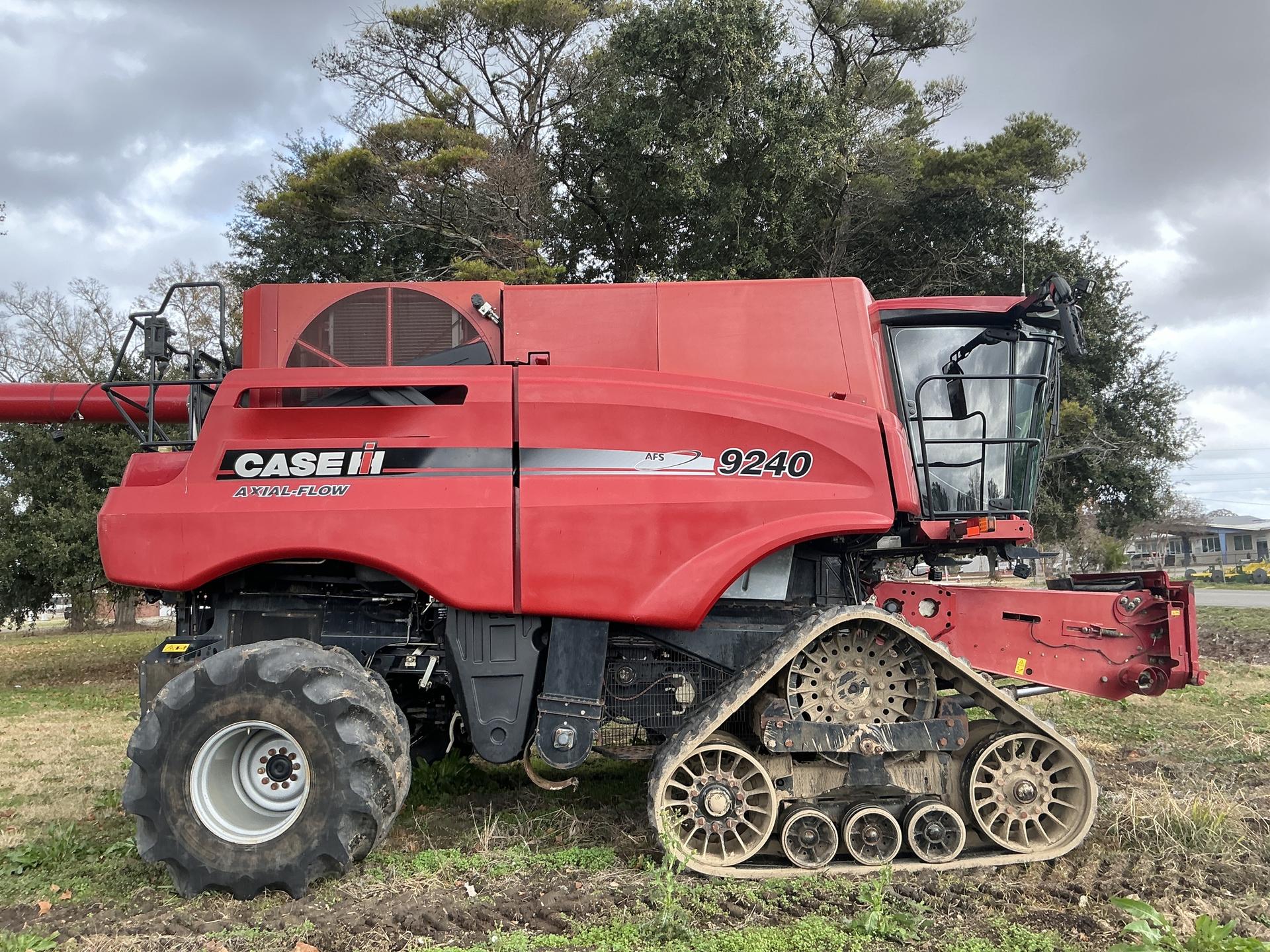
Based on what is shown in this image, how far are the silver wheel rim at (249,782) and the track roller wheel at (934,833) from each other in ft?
9.95

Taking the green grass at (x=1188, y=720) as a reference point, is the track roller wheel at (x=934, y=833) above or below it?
above

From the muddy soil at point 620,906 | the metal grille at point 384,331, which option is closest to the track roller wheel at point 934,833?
the muddy soil at point 620,906

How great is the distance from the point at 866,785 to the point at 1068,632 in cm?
180

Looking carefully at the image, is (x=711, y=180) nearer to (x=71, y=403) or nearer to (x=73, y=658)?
(x=71, y=403)

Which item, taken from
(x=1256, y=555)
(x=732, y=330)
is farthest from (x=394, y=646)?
(x=1256, y=555)

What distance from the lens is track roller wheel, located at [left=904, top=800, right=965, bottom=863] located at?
4543 mm

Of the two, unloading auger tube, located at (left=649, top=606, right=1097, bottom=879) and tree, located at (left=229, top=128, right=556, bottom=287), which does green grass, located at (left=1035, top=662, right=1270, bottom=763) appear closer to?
unloading auger tube, located at (left=649, top=606, right=1097, bottom=879)

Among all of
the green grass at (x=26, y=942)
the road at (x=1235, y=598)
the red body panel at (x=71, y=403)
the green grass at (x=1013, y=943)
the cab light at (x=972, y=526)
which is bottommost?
the road at (x=1235, y=598)

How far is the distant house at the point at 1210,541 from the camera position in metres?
58.0

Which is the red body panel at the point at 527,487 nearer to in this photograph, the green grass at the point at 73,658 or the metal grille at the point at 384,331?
the metal grille at the point at 384,331

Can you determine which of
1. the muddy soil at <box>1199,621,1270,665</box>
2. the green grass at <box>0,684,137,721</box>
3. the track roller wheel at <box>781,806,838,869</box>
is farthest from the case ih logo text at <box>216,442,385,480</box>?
the muddy soil at <box>1199,621,1270,665</box>

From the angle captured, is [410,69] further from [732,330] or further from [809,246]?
[732,330]

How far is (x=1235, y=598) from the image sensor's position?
25.7 meters

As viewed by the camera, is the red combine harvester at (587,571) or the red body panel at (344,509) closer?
the red combine harvester at (587,571)
